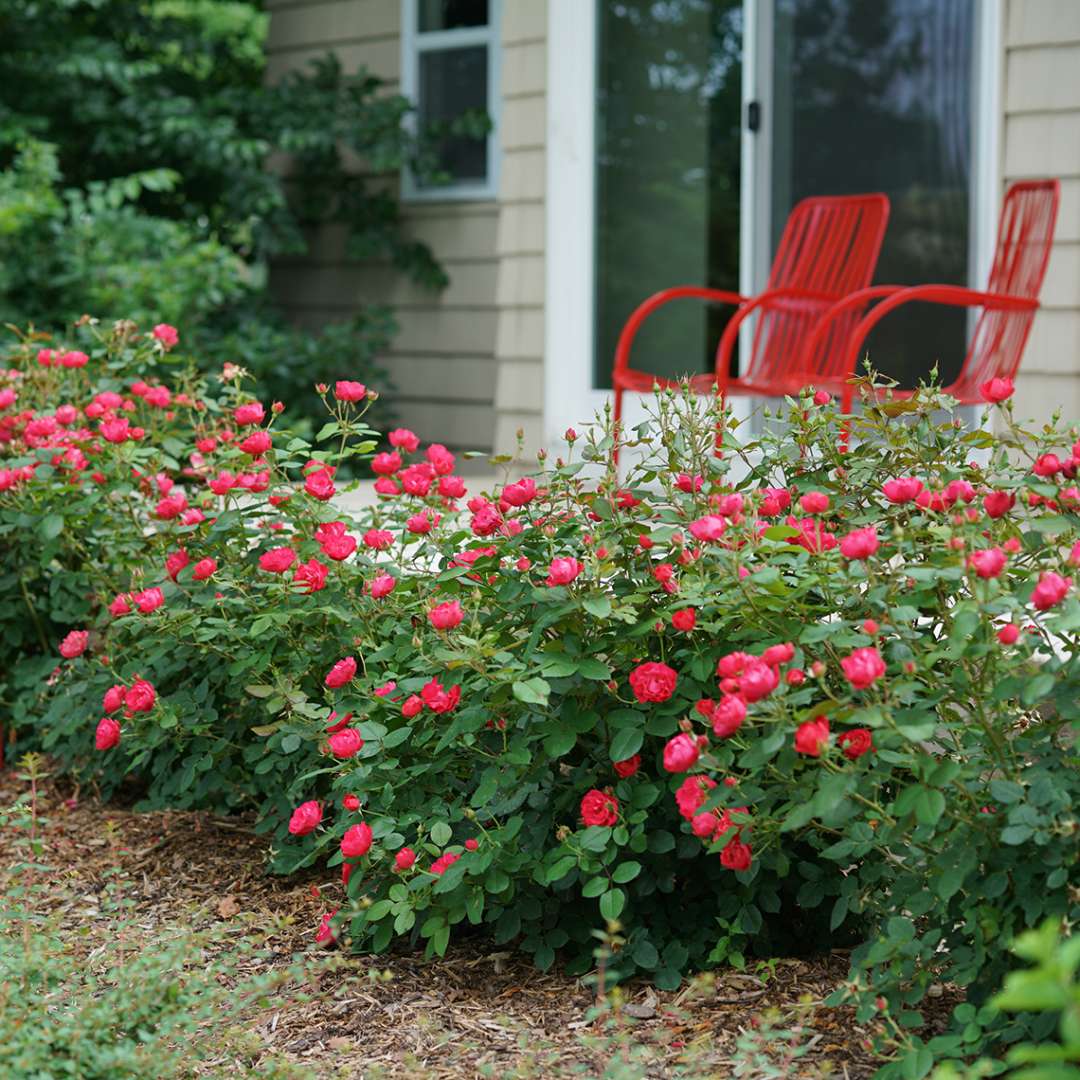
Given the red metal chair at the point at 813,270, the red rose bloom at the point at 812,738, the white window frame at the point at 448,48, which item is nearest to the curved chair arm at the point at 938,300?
the red metal chair at the point at 813,270

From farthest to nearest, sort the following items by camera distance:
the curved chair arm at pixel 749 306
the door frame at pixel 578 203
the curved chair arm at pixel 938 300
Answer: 1. the door frame at pixel 578 203
2. the curved chair arm at pixel 749 306
3. the curved chair arm at pixel 938 300

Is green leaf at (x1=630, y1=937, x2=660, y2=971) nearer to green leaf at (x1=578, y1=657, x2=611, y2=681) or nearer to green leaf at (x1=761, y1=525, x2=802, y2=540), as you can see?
green leaf at (x1=578, y1=657, x2=611, y2=681)

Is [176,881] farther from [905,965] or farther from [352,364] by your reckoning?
[352,364]

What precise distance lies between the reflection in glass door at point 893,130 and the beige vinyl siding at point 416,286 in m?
1.44

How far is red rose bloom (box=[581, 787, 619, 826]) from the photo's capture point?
1979 millimetres

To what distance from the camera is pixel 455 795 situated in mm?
2242

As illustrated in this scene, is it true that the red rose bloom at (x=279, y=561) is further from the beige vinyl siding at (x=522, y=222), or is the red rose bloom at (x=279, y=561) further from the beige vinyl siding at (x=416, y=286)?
the beige vinyl siding at (x=416, y=286)

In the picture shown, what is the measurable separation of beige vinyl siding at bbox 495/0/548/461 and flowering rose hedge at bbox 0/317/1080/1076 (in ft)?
8.83

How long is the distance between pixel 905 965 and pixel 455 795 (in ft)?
2.47

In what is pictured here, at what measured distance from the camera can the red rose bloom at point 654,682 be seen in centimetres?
188

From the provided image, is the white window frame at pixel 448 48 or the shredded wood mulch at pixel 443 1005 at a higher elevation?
the white window frame at pixel 448 48

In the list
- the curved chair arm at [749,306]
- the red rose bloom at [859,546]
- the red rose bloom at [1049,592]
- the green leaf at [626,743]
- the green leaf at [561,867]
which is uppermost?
the curved chair arm at [749,306]

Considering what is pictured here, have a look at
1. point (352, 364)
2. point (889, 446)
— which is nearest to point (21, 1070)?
point (889, 446)

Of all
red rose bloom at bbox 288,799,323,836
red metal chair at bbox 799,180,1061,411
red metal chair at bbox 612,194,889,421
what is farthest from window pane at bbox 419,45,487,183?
red rose bloom at bbox 288,799,323,836
